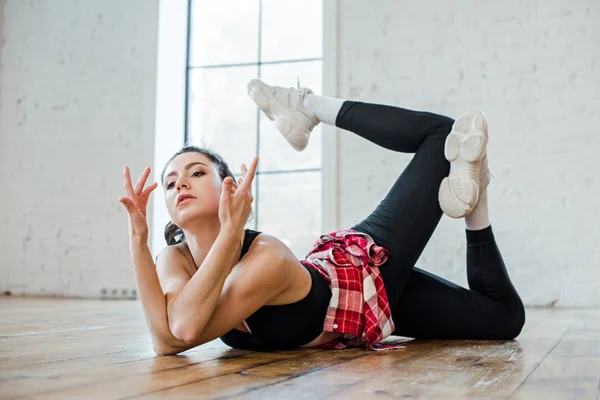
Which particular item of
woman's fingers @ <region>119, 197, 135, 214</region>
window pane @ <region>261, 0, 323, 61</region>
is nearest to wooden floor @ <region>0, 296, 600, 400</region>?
woman's fingers @ <region>119, 197, 135, 214</region>

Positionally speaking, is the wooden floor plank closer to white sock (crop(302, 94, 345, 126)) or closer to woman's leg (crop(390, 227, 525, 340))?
woman's leg (crop(390, 227, 525, 340))

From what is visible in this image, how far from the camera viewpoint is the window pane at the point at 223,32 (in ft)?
18.3

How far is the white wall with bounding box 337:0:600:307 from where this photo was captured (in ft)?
14.3

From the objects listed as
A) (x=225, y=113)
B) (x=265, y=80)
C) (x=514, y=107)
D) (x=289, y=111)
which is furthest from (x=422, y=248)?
(x=225, y=113)

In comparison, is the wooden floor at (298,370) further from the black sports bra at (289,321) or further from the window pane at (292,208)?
the window pane at (292,208)

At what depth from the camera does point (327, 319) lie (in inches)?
70.0

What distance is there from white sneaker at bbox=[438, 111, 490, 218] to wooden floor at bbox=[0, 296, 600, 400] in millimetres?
401

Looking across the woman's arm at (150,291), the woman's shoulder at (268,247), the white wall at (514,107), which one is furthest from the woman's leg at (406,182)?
the white wall at (514,107)

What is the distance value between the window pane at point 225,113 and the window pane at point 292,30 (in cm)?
26

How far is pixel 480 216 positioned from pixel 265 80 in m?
3.60

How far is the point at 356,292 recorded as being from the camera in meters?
1.82

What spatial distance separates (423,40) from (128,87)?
7.60ft

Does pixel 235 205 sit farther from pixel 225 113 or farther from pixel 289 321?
pixel 225 113

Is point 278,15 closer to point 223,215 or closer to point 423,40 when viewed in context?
point 423,40
